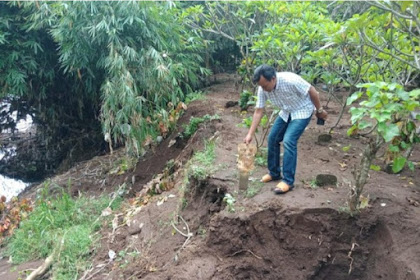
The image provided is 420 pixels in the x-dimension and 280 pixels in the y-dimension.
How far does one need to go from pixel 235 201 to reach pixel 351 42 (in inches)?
84.4

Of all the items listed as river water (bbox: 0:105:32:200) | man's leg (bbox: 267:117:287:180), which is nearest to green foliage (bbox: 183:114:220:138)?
man's leg (bbox: 267:117:287:180)

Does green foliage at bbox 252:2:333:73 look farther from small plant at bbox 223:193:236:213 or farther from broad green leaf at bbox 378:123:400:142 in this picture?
small plant at bbox 223:193:236:213

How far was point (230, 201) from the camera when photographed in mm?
3955

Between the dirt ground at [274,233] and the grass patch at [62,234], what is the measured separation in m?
0.24

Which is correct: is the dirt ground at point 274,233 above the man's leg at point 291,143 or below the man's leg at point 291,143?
below

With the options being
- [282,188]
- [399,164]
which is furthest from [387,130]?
[282,188]

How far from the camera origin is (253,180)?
4.39m

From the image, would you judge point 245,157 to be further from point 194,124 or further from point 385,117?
point 194,124

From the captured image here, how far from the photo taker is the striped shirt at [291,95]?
386cm

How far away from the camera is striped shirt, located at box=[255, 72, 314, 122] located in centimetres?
386

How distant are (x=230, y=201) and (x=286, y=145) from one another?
0.76 meters

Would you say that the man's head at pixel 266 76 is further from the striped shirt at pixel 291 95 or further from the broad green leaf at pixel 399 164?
the broad green leaf at pixel 399 164

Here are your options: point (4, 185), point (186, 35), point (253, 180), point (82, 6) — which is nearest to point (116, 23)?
point (82, 6)

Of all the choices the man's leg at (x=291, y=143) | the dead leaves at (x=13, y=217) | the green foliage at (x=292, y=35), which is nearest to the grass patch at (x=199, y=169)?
the man's leg at (x=291, y=143)
